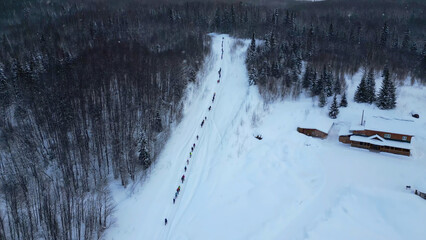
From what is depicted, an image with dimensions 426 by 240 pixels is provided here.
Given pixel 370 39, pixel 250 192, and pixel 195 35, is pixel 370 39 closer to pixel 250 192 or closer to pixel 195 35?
pixel 195 35

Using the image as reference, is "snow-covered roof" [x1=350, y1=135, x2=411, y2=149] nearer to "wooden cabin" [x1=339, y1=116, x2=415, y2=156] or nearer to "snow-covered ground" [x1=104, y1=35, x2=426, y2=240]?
"wooden cabin" [x1=339, y1=116, x2=415, y2=156]

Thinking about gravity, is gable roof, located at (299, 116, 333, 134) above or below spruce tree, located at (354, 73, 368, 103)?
below

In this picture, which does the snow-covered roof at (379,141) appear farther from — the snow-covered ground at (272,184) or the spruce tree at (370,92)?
the spruce tree at (370,92)

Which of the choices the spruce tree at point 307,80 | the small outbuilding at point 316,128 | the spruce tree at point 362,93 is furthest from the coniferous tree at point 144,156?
the spruce tree at point 362,93

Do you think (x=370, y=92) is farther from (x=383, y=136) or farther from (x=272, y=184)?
(x=272, y=184)

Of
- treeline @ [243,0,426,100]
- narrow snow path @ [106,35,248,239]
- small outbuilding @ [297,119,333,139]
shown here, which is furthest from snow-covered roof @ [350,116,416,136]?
narrow snow path @ [106,35,248,239]

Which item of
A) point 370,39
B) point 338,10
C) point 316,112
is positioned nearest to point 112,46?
point 316,112
